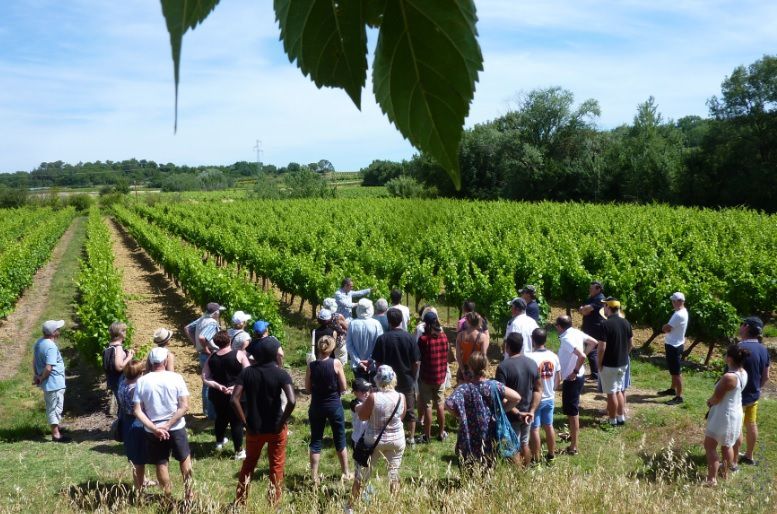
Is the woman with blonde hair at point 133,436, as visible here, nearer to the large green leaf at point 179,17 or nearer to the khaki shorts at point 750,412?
the large green leaf at point 179,17

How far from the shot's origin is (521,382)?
5.04m

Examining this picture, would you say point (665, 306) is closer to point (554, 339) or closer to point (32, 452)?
point (554, 339)

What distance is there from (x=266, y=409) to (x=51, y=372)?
3.90 meters

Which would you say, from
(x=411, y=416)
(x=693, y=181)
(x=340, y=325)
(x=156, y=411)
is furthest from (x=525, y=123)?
(x=693, y=181)

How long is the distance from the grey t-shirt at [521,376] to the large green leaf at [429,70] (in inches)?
191

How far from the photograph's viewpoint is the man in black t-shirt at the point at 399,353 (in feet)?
19.3

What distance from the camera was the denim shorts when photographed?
224 inches

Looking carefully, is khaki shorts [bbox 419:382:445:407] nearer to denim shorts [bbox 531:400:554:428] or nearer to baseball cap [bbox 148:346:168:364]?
denim shorts [bbox 531:400:554:428]

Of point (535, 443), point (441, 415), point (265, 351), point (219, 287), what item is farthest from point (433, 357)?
point (219, 287)

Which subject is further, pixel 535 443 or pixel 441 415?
pixel 441 415

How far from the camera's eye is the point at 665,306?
11.2 meters

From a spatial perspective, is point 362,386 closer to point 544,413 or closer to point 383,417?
point 383,417

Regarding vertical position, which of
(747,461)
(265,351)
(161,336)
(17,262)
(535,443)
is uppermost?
(265,351)

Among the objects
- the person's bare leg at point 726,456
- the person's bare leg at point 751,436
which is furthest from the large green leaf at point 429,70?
the person's bare leg at point 751,436
